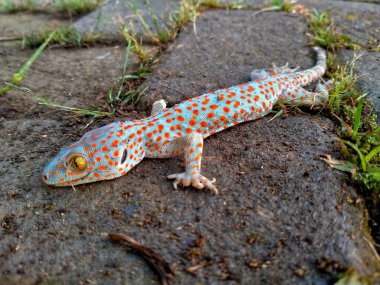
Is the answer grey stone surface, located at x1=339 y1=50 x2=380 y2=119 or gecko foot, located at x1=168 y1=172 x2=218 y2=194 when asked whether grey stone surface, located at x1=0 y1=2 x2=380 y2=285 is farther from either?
grey stone surface, located at x1=339 y1=50 x2=380 y2=119

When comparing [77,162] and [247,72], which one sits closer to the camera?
[77,162]

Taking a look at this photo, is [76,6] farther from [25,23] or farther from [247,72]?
[247,72]

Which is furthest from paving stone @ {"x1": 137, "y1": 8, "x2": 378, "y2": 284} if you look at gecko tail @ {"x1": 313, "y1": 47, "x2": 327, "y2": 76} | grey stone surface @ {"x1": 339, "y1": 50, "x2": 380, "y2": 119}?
grey stone surface @ {"x1": 339, "y1": 50, "x2": 380, "y2": 119}

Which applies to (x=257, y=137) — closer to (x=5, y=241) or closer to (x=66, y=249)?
(x=66, y=249)

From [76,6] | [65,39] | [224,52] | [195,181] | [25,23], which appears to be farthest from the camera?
[76,6]

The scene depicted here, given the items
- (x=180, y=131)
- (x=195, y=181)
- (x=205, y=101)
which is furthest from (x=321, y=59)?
(x=195, y=181)
